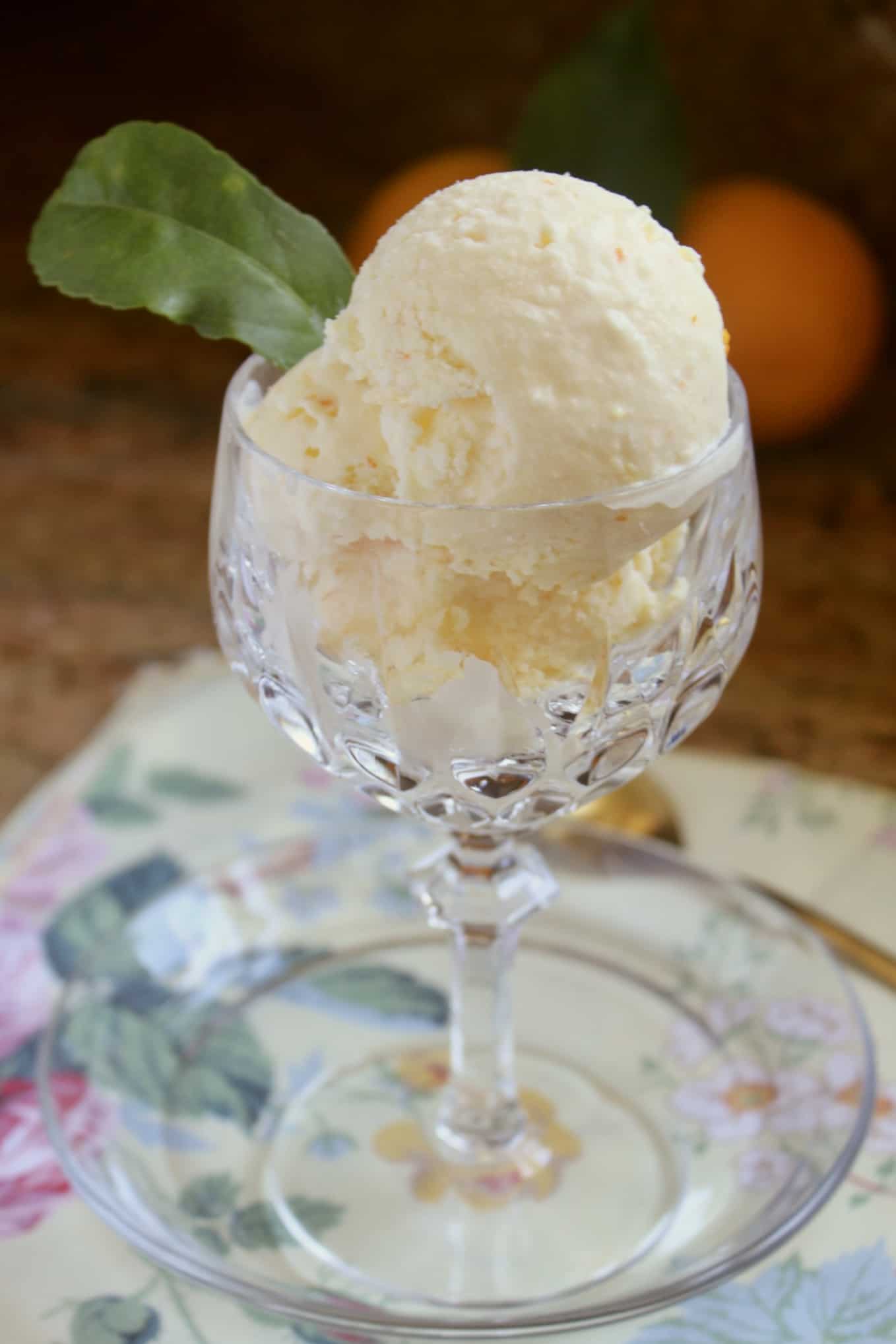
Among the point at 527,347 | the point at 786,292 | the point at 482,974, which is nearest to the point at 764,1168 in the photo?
the point at 482,974

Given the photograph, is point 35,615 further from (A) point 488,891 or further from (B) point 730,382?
(B) point 730,382

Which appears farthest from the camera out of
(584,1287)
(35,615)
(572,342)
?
(35,615)

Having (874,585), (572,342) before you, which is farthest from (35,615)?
(572,342)

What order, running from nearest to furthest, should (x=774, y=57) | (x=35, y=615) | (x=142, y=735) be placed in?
(x=142, y=735), (x=35, y=615), (x=774, y=57)

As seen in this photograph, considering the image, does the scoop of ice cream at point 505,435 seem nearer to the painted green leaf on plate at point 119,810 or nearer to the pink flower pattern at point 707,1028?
the pink flower pattern at point 707,1028

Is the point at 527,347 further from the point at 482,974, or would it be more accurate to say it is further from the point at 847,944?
the point at 847,944

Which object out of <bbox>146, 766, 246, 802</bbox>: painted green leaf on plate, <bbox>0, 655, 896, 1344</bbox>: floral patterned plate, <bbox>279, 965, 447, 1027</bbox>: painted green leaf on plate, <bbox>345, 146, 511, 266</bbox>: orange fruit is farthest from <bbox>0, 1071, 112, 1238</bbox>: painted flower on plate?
<bbox>345, 146, 511, 266</bbox>: orange fruit

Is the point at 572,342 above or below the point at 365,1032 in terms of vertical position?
above

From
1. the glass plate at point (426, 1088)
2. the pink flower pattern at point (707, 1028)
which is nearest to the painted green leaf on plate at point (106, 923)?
the glass plate at point (426, 1088)
